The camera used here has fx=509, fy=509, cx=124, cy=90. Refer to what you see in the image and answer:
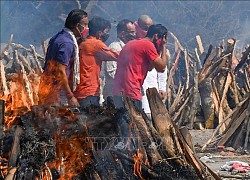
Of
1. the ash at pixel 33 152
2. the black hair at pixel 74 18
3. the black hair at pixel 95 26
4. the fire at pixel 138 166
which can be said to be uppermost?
the black hair at pixel 74 18

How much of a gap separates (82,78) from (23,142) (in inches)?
70.7

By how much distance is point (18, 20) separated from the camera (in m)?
22.2

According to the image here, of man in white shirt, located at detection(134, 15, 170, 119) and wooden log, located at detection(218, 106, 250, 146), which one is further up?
man in white shirt, located at detection(134, 15, 170, 119)

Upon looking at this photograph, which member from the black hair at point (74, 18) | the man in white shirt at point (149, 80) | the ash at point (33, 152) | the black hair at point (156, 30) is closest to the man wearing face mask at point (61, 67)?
the black hair at point (74, 18)

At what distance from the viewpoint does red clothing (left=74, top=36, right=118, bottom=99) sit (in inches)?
239

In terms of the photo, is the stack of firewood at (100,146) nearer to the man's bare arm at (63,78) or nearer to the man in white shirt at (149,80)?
the man's bare arm at (63,78)

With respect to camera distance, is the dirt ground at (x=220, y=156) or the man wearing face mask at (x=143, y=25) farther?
the man wearing face mask at (x=143, y=25)

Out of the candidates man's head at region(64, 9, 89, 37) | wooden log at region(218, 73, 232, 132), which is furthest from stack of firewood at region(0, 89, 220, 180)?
wooden log at region(218, 73, 232, 132)

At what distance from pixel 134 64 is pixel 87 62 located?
679mm

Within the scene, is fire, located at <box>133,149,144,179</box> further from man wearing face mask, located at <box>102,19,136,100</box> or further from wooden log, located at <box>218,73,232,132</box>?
wooden log, located at <box>218,73,232,132</box>

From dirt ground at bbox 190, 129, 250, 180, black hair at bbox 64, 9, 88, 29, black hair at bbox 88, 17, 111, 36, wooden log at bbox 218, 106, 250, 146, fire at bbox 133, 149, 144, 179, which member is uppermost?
→ black hair at bbox 64, 9, 88, 29

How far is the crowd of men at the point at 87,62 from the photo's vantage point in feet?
18.5

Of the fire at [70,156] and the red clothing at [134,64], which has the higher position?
the red clothing at [134,64]

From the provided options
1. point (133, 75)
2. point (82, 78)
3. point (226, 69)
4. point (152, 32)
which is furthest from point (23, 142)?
point (226, 69)
